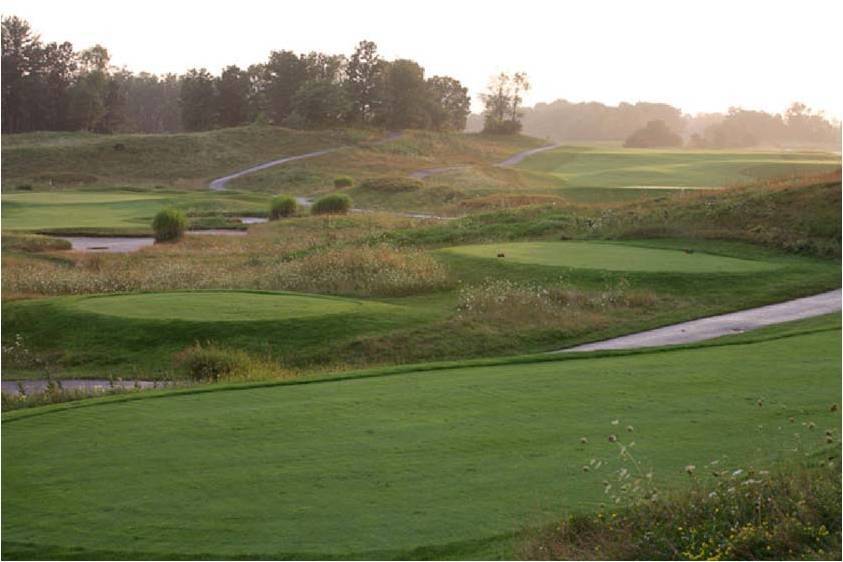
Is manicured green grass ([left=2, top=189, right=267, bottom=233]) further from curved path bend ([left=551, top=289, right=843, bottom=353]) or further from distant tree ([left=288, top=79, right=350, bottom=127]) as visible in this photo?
distant tree ([left=288, top=79, right=350, bottom=127])

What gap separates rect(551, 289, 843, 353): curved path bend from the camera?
63.1ft

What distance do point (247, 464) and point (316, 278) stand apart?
1720 cm

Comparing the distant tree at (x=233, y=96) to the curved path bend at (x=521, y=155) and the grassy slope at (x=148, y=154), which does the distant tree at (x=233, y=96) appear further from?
the curved path bend at (x=521, y=155)

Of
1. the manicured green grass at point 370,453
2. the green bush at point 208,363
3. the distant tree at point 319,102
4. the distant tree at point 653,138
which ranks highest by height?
the distant tree at point 319,102

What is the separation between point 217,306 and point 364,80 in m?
101

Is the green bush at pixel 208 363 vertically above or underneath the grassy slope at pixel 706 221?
underneath

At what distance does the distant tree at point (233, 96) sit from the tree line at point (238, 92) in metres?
0.12

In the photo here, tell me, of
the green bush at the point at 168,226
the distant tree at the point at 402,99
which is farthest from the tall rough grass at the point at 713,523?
the distant tree at the point at 402,99

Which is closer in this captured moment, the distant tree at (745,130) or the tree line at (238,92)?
the tree line at (238,92)

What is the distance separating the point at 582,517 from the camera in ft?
24.6

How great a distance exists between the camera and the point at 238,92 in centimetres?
12088

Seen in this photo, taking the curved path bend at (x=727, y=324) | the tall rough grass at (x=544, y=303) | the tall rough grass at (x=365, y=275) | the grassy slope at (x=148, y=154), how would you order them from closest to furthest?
the curved path bend at (x=727, y=324) → the tall rough grass at (x=544, y=303) → the tall rough grass at (x=365, y=275) → the grassy slope at (x=148, y=154)

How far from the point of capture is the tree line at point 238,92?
358 feet

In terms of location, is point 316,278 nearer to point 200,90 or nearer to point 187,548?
point 187,548
